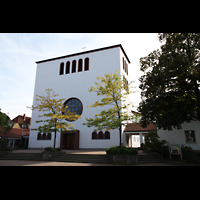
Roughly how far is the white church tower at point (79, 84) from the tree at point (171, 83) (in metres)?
11.4

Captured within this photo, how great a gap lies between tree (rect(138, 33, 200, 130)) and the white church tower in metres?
11.4

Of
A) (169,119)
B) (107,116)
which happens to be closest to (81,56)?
(107,116)

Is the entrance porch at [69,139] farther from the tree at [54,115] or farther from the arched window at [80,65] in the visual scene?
the arched window at [80,65]

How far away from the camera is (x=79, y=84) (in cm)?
2758

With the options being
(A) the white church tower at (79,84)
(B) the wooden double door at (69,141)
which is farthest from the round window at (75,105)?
(B) the wooden double door at (69,141)

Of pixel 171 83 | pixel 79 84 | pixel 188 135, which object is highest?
pixel 79 84

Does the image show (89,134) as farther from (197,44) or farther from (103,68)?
(197,44)

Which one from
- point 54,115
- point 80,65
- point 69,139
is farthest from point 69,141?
point 80,65

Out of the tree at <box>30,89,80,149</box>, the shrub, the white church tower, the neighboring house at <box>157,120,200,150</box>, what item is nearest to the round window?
the white church tower

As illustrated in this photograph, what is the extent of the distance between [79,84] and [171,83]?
17.4 meters

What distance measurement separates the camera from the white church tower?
964 inches

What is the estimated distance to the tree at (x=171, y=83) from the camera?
38.0 feet

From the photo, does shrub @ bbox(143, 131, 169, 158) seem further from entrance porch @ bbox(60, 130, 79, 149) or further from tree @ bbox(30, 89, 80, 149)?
entrance porch @ bbox(60, 130, 79, 149)

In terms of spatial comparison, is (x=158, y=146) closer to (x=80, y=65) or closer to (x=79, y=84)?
(x=79, y=84)
